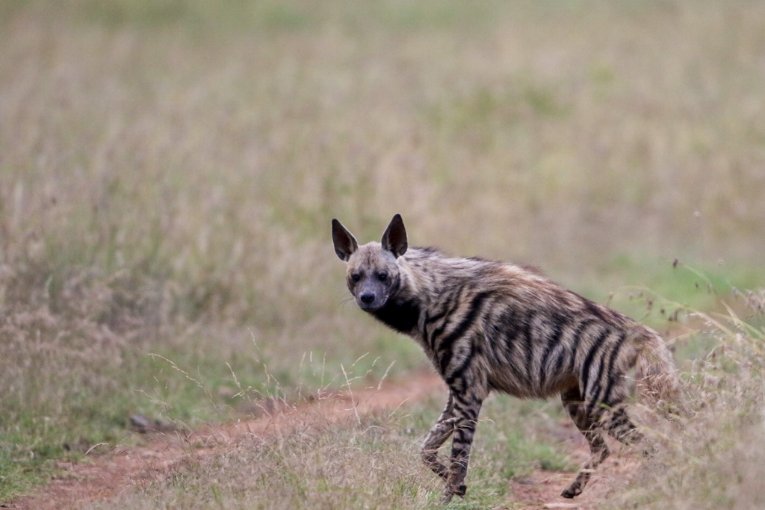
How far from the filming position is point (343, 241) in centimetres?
721

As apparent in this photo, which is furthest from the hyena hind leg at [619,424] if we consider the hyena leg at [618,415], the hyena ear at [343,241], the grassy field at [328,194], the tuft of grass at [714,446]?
the hyena ear at [343,241]

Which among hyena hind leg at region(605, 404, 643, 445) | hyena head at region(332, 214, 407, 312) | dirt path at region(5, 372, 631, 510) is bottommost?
dirt path at region(5, 372, 631, 510)

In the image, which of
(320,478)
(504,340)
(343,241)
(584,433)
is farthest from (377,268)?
(320,478)

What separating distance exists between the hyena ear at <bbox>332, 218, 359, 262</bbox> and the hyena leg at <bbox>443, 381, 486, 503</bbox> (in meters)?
1.10

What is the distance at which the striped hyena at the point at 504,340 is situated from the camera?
6.48 m

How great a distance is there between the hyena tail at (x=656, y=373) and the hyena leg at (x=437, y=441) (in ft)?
3.31

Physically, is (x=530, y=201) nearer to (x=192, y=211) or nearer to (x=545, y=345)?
(x=192, y=211)

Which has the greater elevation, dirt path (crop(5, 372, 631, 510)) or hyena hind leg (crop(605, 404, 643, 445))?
hyena hind leg (crop(605, 404, 643, 445))

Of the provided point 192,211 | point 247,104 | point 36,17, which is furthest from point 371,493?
point 36,17

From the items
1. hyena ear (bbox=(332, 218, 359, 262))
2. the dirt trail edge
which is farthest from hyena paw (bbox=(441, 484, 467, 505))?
hyena ear (bbox=(332, 218, 359, 262))

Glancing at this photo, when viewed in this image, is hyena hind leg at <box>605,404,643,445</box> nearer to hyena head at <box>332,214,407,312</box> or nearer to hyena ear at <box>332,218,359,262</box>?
hyena head at <box>332,214,407,312</box>

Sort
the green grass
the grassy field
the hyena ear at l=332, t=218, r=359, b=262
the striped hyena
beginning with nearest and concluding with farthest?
the green grass
the striped hyena
the hyena ear at l=332, t=218, r=359, b=262
the grassy field

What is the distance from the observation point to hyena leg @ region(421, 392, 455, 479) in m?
6.53

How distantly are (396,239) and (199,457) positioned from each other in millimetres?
1672
